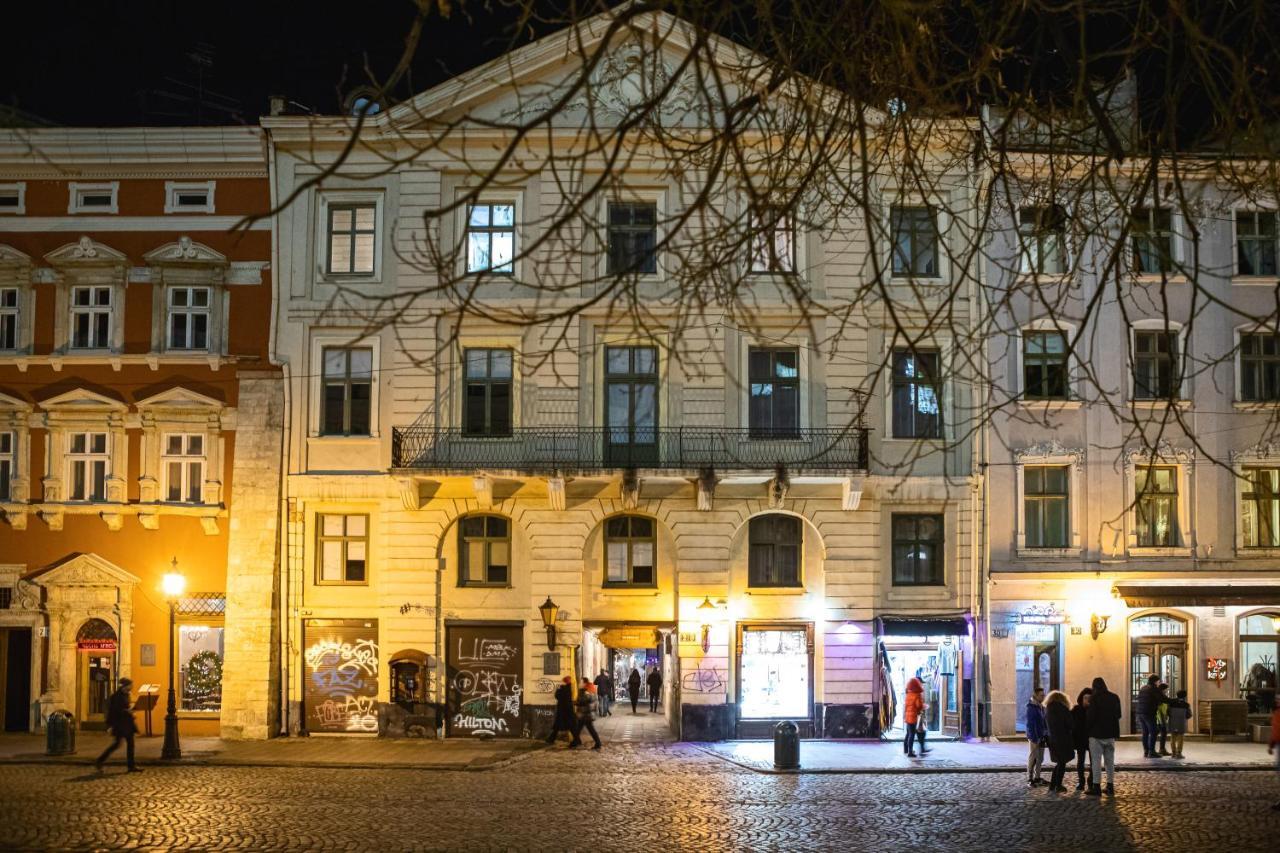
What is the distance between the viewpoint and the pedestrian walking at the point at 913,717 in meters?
28.2

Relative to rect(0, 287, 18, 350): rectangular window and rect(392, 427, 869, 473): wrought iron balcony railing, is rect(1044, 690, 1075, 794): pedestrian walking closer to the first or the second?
rect(392, 427, 869, 473): wrought iron balcony railing

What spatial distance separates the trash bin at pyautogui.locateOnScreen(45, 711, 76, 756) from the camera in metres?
27.1

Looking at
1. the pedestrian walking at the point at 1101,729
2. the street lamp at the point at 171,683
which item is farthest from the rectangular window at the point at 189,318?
the pedestrian walking at the point at 1101,729

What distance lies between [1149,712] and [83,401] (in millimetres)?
23725

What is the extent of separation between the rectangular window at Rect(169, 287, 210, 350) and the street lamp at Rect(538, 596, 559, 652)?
31.9 ft

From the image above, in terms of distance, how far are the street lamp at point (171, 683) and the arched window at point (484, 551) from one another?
6093mm

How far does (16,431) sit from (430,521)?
9.65 metres

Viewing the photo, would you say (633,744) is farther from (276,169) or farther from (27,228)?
(27,228)

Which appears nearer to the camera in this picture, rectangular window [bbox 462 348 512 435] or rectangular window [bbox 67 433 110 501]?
rectangular window [bbox 462 348 512 435]

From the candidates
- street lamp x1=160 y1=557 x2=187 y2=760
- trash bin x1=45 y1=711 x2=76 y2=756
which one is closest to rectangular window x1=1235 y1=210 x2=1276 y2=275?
street lamp x1=160 y1=557 x2=187 y2=760

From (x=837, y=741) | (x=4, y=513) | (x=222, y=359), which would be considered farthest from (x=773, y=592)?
(x=4, y=513)

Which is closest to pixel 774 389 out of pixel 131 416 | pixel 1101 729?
pixel 1101 729

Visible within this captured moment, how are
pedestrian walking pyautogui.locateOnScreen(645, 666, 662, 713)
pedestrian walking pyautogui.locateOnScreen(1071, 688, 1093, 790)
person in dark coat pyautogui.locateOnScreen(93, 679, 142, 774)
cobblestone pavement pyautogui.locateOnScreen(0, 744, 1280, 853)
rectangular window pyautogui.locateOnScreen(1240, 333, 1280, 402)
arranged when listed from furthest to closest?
pedestrian walking pyautogui.locateOnScreen(645, 666, 662, 713), rectangular window pyautogui.locateOnScreen(1240, 333, 1280, 402), person in dark coat pyautogui.locateOnScreen(93, 679, 142, 774), pedestrian walking pyautogui.locateOnScreen(1071, 688, 1093, 790), cobblestone pavement pyautogui.locateOnScreen(0, 744, 1280, 853)

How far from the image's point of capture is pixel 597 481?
101 ft
